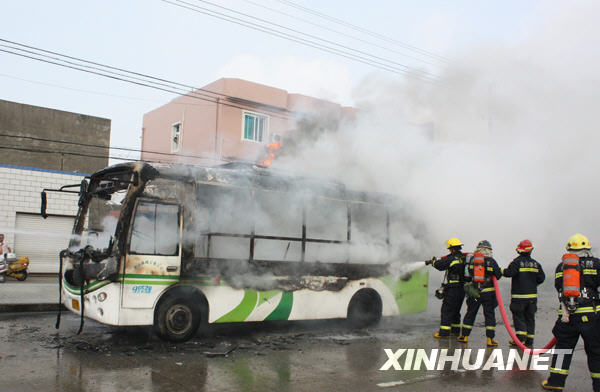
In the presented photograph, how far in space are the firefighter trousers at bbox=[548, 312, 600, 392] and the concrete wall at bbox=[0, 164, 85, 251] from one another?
1738cm

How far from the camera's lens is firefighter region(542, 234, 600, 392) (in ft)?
18.1

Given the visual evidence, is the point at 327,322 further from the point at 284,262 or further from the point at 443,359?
the point at 443,359

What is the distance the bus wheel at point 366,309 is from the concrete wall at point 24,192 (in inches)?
534

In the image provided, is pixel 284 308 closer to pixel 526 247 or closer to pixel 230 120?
pixel 526 247

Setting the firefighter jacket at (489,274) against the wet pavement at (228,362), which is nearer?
the wet pavement at (228,362)

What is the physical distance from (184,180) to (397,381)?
427 cm

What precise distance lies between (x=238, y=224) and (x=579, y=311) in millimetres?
4963

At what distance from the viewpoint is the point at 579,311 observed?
5617 mm

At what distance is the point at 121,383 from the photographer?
17.5 feet

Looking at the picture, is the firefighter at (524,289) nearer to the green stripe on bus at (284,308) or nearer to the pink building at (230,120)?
the green stripe on bus at (284,308)

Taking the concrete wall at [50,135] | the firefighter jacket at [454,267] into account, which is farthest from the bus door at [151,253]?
the concrete wall at [50,135]

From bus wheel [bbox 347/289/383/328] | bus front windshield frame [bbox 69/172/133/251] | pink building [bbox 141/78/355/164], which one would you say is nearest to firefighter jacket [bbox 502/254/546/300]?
bus wheel [bbox 347/289/383/328]

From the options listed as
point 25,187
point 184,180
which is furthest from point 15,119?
point 184,180

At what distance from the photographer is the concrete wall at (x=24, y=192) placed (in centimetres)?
1758
